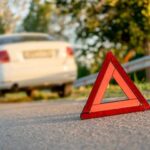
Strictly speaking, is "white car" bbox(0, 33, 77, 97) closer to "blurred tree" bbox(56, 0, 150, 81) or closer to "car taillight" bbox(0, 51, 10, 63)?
"car taillight" bbox(0, 51, 10, 63)

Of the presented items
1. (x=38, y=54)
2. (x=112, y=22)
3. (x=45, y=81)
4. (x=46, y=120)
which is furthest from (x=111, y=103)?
(x=112, y=22)

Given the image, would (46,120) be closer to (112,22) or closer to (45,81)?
(45,81)

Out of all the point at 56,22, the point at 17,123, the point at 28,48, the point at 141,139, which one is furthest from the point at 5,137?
the point at 56,22

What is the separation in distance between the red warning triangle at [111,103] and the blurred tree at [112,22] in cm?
1170

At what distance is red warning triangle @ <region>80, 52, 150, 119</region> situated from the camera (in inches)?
284

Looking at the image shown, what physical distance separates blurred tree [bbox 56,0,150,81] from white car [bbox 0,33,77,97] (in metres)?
5.86

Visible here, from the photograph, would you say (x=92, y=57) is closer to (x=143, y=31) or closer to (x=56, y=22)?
(x=143, y=31)

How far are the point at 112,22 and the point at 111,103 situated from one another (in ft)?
43.6

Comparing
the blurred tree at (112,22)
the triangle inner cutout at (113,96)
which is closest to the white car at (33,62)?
the triangle inner cutout at (113,96)

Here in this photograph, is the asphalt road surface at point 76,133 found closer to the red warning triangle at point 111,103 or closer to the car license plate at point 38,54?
the red warning triangle at point 111,103

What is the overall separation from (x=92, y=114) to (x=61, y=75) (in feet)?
21.2

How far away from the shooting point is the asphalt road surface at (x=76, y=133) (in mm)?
5570

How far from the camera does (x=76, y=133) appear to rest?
249 inches

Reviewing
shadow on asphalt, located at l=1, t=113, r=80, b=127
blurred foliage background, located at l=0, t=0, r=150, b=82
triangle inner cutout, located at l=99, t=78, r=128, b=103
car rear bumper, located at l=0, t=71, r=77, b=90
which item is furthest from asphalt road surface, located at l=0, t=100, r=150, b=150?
blurred foliage background, located at l=0, t=0, r=150, b=82
